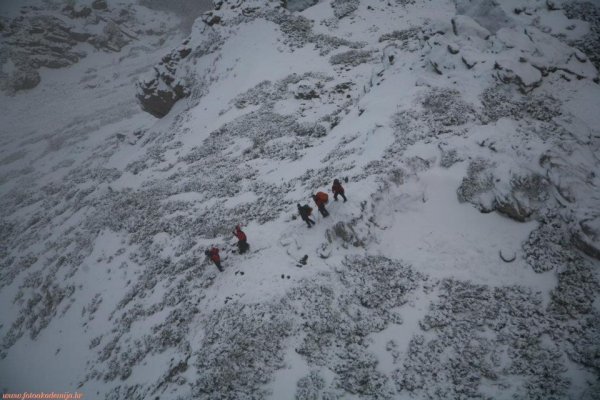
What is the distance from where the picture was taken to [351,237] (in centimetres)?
1440

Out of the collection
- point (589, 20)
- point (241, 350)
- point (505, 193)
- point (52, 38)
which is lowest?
point (241, 350)

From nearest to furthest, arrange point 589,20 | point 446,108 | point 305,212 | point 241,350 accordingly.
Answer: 1. point 241,350
2. point 305,212
3. point 446,108
4. point 589,20

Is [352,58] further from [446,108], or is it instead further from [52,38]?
[52,38]

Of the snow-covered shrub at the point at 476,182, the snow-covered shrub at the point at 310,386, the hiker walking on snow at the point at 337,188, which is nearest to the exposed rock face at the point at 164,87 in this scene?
the hiker walking on snow at the point at 337,188

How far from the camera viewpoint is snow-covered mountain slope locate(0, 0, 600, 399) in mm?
11016

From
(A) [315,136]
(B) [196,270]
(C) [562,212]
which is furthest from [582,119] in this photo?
(B) [196,270]

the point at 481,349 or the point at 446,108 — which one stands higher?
the point at 446,108

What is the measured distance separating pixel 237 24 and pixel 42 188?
108 feet

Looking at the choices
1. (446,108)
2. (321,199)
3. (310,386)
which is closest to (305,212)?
(321,199)

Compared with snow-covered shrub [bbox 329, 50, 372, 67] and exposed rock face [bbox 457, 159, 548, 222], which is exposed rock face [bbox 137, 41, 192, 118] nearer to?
snow-covered shrub [bbox 329, 50, 372, 67]

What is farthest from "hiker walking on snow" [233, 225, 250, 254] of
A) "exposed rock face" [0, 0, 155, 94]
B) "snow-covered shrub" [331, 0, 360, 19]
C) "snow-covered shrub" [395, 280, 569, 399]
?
"exposed rock face" [0, 0, 155, 94]

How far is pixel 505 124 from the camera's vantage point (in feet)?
55.3

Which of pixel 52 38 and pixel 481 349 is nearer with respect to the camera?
pixel 481 349

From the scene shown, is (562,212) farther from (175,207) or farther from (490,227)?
(175,207)
